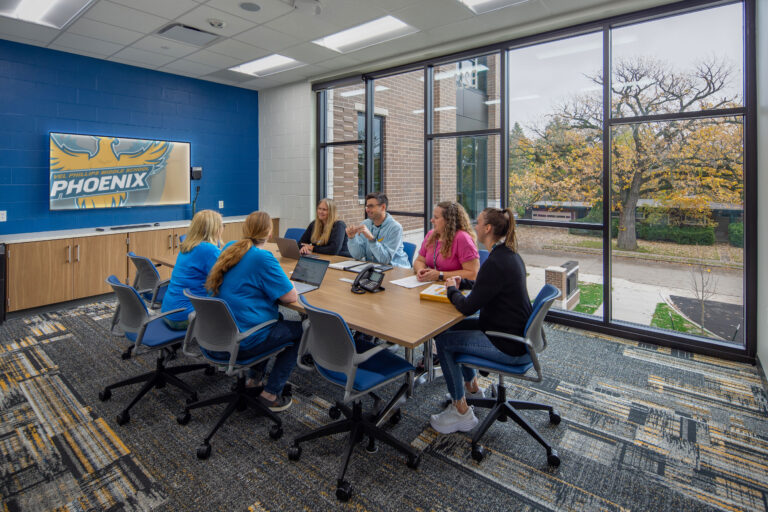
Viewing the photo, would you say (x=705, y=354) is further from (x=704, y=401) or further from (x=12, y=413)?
(x=12, y=413)

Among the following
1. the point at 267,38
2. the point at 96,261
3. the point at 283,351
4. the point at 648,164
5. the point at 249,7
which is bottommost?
the point at 283,351

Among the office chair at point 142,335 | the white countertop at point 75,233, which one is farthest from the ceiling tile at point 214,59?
the office chair at point 142,335

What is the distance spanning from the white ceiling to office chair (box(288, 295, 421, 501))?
2897 millimetres

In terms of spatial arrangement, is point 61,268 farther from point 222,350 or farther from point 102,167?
point 222,350

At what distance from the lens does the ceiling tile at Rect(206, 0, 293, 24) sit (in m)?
3.62

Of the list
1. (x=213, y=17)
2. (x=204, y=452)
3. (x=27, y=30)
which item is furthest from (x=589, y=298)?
(x=27, y=30)

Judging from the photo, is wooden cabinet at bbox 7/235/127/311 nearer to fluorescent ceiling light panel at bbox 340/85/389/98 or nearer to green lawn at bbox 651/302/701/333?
fluorescent ceiling light panel at bbox 340/85/389/98

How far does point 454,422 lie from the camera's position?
250 cm

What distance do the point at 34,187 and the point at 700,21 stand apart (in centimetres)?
664

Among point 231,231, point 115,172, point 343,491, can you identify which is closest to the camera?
point 343,491

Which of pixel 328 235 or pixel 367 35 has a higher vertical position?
pixel 367 35

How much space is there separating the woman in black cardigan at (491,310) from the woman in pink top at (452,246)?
63 centimetres

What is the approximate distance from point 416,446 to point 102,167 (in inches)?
199

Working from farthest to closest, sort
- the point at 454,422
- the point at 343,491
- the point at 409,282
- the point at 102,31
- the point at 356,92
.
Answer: the point at 356,92, the point at 102,31, the point at 409,282, the point at 454,422, the point at 343,491
